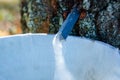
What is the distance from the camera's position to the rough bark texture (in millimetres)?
1530

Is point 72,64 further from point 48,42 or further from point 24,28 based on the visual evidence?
point 24,28

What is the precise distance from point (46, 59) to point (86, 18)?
213 mm

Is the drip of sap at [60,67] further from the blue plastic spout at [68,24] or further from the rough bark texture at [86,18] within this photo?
the rough bark texture at [86,18]

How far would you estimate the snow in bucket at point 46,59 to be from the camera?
1.45 meters

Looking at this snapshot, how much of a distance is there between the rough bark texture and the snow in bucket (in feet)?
0.44

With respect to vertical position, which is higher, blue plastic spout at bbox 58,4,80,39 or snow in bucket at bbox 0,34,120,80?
blue plastic spout at bbox 58,4,80,39

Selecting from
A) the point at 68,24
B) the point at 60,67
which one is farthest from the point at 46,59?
the point at 68,24

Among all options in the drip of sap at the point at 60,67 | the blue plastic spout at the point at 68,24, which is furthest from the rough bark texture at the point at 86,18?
the drip of sap at the point at 60,67

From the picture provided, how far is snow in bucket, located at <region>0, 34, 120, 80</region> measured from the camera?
1.45 m

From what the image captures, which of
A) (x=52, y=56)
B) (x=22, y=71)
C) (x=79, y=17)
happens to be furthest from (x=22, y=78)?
(x=79, y=17)

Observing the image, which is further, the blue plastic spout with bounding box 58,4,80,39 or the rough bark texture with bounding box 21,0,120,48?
the rough bark texture with bounding box 21,0,120,48

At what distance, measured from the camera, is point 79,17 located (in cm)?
157

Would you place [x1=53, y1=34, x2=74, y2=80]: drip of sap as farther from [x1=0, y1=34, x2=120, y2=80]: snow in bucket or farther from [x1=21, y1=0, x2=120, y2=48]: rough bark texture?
[x1=21, y1=0, x2=120, y2=48]: rough bark texture

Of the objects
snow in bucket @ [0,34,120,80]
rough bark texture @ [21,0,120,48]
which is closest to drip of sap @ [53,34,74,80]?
snow in bucket @ [0,34,120,80]
